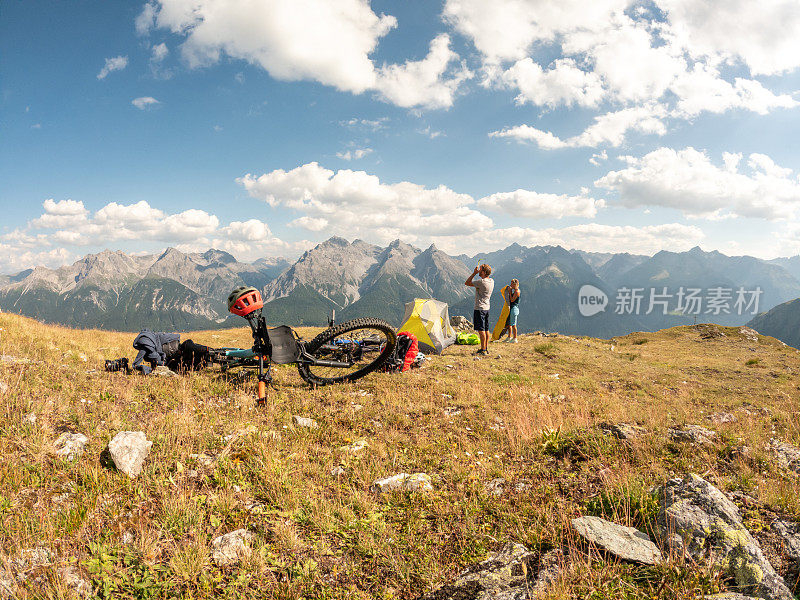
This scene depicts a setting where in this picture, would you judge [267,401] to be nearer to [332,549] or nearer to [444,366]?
[332,549]

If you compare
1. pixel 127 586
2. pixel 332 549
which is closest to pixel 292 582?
pixel 332 549

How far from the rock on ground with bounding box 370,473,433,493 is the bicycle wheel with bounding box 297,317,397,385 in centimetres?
428

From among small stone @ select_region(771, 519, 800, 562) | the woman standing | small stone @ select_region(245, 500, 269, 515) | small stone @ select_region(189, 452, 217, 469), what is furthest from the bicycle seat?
the woman standing

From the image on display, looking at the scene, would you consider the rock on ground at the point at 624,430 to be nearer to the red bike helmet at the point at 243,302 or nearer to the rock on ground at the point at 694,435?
the rock on ground at the point at 694,435

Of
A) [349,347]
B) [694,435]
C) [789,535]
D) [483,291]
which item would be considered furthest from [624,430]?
[483,291]

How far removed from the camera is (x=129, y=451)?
14.7 ft

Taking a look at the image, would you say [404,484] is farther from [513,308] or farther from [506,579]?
[513,308]

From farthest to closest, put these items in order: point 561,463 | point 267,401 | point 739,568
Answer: point 267,401, point 561,463, point 739,568

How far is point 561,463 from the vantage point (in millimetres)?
5105

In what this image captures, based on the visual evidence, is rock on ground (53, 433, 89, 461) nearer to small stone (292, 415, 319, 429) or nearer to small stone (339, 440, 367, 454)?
small stone (292, 415, 319, 429)

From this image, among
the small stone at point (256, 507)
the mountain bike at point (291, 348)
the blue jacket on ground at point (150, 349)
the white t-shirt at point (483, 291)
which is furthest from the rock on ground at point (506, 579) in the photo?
the white t-shirt at point (483, 291)

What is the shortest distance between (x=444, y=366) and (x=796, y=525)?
31.3 feet

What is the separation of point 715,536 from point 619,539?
2.76 feet

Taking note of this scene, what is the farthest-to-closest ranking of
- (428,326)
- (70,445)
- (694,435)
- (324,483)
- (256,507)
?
(428,326) → (694,435) → (70,445) → (324,483) → (256,507)
